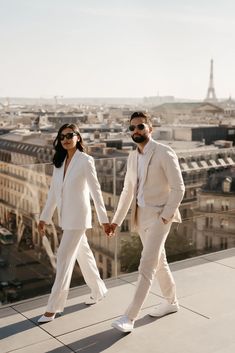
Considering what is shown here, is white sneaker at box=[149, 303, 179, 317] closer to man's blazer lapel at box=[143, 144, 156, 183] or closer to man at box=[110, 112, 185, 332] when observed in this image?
man at box=[110, 112, 185, 332]

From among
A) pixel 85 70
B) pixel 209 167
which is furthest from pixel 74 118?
pixel 209 167

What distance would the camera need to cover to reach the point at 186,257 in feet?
18.1

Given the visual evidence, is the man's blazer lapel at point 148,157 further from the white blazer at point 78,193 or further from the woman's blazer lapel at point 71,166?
the woman's blazer lapel at point 71,166

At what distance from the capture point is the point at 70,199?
399 centimetres

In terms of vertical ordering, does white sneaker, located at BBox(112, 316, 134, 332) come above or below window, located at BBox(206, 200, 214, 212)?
below

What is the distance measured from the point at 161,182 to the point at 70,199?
0.65 metres

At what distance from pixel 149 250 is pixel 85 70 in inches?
6089

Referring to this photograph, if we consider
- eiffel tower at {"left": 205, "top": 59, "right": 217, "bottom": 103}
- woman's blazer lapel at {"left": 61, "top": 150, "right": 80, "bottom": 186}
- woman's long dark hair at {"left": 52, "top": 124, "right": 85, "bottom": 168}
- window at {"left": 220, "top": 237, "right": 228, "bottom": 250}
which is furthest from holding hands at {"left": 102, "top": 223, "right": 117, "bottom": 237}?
eiffel tower at {"left": 205, "top": 59, "right": 217, "bottom": 103}

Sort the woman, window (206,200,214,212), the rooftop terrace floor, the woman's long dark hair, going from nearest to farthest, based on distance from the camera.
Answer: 1. the rooftop terrace floor
2. the woman
3. the woman's long dark hair
4. window (206,200,214,212)

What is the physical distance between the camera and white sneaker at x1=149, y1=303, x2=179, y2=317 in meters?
4.05

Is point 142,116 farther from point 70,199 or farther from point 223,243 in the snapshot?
point 223,243

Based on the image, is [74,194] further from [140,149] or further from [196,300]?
[196,300]

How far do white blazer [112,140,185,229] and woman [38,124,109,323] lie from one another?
31 cm

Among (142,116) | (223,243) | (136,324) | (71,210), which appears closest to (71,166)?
(71,210)
